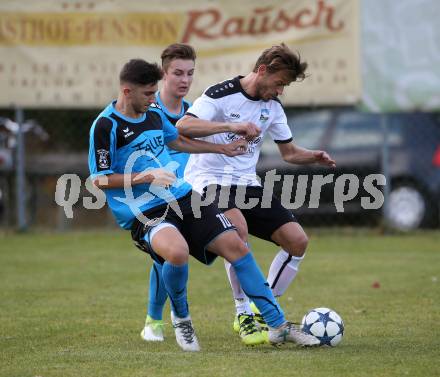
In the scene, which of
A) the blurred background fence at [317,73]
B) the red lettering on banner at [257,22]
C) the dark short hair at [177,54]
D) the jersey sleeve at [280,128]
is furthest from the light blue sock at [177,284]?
the red lettering on banner at [257,22]

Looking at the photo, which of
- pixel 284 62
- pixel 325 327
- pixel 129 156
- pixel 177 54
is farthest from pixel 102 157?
pixel 325 327

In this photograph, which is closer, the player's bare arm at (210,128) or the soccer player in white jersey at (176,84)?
the player's bare arm at (210,128)

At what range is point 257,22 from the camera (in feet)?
41.3

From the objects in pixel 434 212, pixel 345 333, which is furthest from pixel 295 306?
pixel 434 212

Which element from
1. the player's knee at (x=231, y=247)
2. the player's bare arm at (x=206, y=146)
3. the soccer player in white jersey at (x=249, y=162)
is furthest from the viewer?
the soccer player in white jersey at (x=249, y=162)

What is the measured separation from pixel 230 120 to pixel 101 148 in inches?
45.8

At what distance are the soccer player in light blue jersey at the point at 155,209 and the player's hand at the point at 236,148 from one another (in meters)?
0.37

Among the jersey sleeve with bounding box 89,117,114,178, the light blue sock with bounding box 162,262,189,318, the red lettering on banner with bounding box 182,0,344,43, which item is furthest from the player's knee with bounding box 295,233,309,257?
the red lettering on banner with bounding box 182,0,344,43

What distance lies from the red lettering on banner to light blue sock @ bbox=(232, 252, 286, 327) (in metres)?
7.45

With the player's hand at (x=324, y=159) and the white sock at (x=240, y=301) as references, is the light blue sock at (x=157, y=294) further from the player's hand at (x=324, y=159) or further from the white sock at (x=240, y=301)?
the player's hand at (x=324, y=159)

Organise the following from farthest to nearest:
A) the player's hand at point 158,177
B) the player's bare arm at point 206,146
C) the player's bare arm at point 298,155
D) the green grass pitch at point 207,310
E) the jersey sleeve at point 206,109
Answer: the player's bare arm at point 298,155
the jersey sleeve at point 206,109
the player's bare arm at point 206,146
the player's hand at point 158,177
the green grass pitch at point 207,310

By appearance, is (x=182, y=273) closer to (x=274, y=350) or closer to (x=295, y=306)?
(x=274, y=350)

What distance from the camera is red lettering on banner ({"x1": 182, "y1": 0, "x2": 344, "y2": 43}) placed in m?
12.5

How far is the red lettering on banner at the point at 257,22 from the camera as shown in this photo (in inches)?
492
